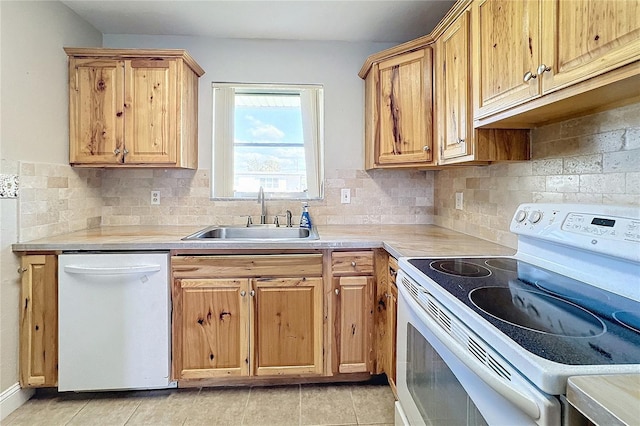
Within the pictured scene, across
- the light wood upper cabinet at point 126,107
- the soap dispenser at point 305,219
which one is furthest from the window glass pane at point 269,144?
the light wood upper cabinet at point 126,107

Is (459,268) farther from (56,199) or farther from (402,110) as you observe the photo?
(56,199)

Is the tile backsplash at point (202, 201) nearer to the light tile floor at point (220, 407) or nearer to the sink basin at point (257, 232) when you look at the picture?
the sink basin at point (257, 232)

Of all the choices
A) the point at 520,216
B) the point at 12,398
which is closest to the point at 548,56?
the point at 520,216

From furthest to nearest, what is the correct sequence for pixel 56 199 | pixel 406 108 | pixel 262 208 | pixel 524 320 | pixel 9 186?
pixel 262 208
pixel 406 108
pixel 56 199
pixel 9 186
pixel 524 320

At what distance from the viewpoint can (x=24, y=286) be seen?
1.76 meters

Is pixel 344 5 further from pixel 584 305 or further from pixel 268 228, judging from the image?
pixel 584 305

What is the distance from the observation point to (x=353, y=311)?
6.31 feet

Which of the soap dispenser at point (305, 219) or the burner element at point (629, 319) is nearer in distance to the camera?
the burner element at point (629, 319)

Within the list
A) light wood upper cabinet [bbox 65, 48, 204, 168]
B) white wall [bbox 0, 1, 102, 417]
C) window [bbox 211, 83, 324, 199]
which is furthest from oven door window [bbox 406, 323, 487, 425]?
white wall [bbox 0, 1, 102, 417]

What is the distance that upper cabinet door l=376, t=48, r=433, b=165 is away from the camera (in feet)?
6.73

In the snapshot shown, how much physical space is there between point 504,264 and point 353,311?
866 mm

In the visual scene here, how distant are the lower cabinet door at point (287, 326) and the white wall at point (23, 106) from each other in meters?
1.23

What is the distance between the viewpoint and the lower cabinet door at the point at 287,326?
1872mm

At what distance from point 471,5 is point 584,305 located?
4.41 ft
